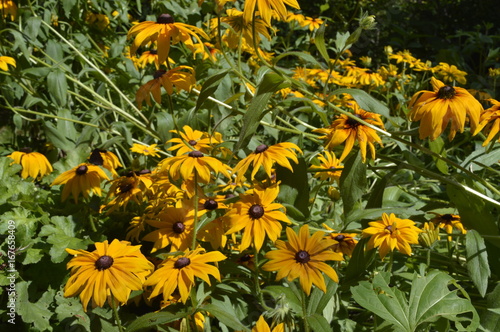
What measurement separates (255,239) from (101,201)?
78 cm

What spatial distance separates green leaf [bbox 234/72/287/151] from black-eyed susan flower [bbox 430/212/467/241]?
0.63 m

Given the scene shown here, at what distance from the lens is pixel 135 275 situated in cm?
113

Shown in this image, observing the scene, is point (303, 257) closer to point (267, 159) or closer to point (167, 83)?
point (267, 159)

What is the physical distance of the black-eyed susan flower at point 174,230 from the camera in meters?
1.35

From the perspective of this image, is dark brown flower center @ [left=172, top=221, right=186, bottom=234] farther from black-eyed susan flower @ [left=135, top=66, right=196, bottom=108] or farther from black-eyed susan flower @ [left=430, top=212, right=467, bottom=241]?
black-eyed susan flower @ [left=430, top=212, right=467, bottom=241]

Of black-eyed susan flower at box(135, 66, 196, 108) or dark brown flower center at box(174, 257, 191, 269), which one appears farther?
black-eyed susan flower at box(135, 66, 196, 108)

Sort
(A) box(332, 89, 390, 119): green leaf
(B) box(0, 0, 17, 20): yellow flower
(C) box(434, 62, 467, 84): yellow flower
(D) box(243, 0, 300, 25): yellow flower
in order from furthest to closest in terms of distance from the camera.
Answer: (C) box(434, 62, 467, 84): yellow flower
(B) box(0, 0, 17, 20): yellow flower
(A) box(332, 89, 390, 119): green leaf
(D) box(243, 0, 300, 25): yellow flower

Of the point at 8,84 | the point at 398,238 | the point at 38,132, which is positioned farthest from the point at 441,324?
the point at 38,132

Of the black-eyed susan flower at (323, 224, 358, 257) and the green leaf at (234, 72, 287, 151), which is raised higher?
the green leaf at (234, 72, 287, 151)

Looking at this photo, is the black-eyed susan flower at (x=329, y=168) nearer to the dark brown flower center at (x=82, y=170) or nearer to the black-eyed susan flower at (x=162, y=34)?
the black-eyed susan flower at (x=162, y=34)

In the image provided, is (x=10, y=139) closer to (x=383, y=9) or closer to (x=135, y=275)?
(x=135, y=275)

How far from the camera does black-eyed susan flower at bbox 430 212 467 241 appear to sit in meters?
1.54

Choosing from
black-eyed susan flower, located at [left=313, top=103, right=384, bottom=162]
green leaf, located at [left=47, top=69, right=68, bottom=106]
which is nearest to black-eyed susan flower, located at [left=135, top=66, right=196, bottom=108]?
black-eyed susan flower, located at [left=313, top=103, right=384, bottom=162]

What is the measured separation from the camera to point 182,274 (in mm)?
1120
